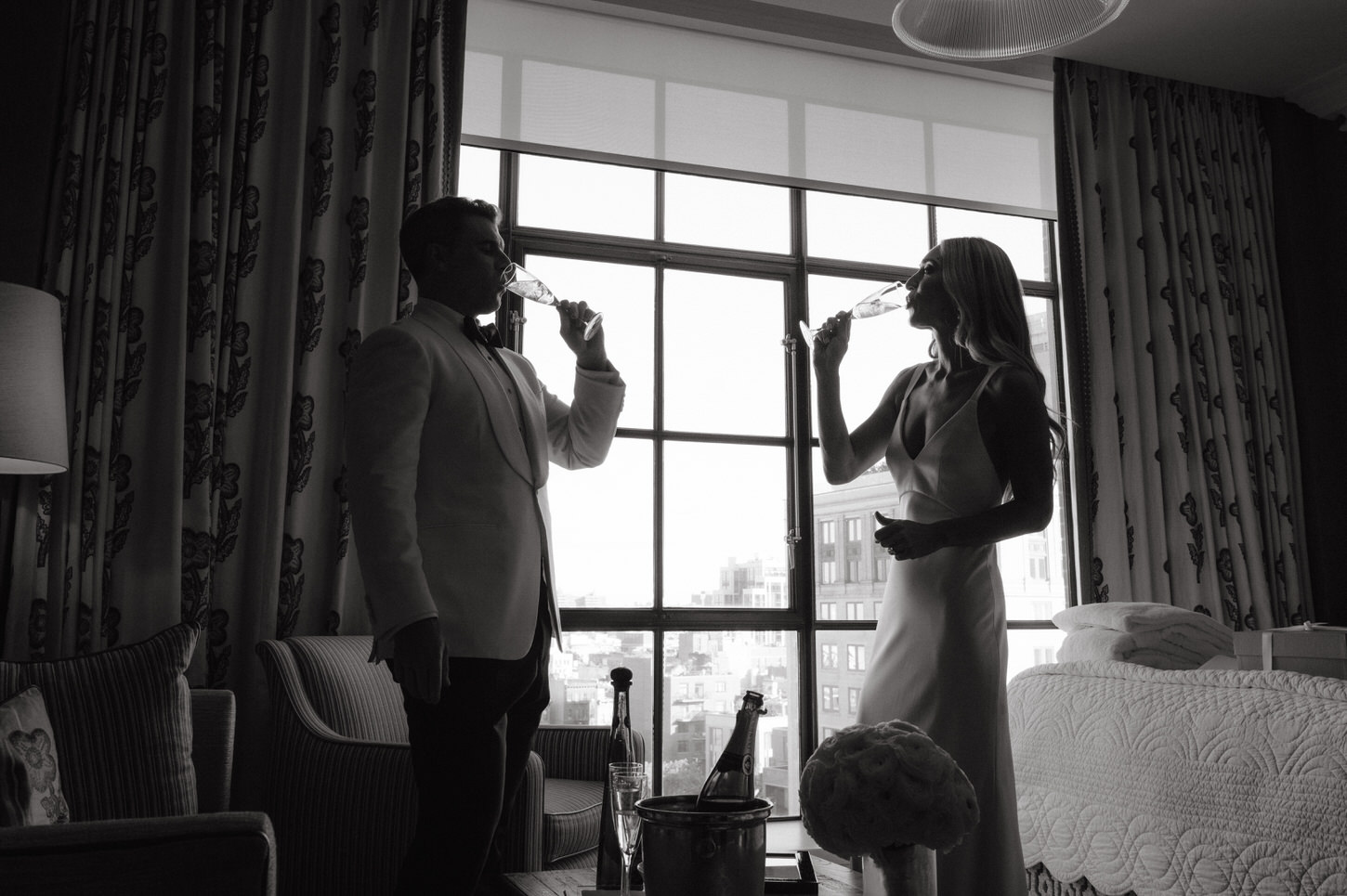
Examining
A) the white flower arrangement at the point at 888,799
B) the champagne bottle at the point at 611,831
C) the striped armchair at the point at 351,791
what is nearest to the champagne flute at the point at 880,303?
the champagne bottle at the point at 611,831

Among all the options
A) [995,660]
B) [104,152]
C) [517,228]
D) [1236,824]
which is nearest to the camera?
[995,660]

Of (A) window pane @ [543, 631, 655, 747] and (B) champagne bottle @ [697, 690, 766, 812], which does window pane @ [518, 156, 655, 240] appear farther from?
(B) champagne bottle @ [697, 690, 766, 812]

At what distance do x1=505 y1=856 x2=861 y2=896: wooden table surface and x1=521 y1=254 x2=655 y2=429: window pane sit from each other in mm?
2352

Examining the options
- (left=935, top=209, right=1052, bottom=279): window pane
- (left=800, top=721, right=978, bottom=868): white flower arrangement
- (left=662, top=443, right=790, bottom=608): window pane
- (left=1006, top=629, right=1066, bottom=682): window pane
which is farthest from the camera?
(left=935, top=209, right=1052, bottom=279): window pane

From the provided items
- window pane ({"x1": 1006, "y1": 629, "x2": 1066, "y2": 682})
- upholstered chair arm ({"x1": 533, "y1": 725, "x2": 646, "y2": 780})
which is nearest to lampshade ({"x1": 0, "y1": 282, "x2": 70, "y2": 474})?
upholstered chair arm ({"x1": 533, "y1": 725, "x2": 646, "y2": 780})

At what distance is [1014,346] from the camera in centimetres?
172

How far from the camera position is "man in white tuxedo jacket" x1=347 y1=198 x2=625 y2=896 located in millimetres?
1528

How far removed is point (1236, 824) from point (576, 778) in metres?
1.66

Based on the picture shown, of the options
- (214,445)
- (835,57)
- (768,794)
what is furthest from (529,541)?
(835,57)

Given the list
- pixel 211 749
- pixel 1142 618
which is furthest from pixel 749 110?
pixel 211 749

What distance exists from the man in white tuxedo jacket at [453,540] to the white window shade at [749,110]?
6.72 ft

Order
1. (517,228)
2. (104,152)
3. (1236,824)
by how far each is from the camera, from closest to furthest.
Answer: (1236,824), (104,152), (517,228)

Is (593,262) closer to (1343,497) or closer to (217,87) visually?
(217,87)

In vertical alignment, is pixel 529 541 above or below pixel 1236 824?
above
